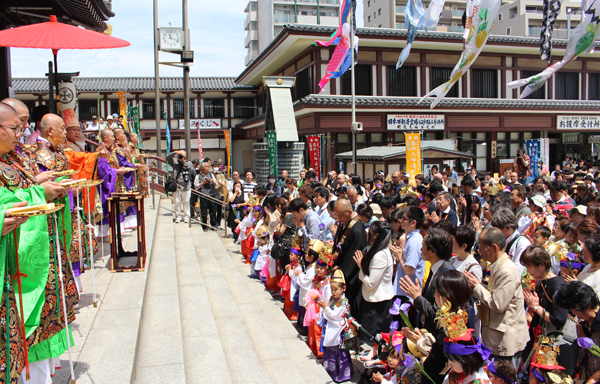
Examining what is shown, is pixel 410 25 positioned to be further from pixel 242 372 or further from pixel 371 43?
pixel 242 372

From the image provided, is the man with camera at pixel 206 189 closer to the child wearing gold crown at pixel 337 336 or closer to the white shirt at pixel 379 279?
the child wearing gold crown at pixel 337 336

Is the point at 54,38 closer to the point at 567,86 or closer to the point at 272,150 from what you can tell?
the point at 272,150

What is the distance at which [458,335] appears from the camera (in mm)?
2549

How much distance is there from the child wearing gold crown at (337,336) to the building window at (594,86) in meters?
23.7

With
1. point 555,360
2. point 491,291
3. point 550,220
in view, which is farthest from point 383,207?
point 555,360

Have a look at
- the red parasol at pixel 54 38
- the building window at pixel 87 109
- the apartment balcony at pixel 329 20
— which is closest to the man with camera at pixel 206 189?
the red parasol at pixel 54 38

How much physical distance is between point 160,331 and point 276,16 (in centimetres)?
4733

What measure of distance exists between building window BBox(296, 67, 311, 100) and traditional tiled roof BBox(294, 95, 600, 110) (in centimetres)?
140

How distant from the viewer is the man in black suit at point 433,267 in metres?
3.17

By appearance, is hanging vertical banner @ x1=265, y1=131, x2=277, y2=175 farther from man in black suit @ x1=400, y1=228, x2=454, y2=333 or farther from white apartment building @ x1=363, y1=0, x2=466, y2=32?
white apartment building @ x1=363, y1=0, x2=466, y2=32

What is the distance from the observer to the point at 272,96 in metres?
15.1

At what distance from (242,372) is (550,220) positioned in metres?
4.38

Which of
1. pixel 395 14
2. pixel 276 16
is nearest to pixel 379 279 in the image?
pixel 276 16

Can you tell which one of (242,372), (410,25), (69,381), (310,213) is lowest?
(242,372)
